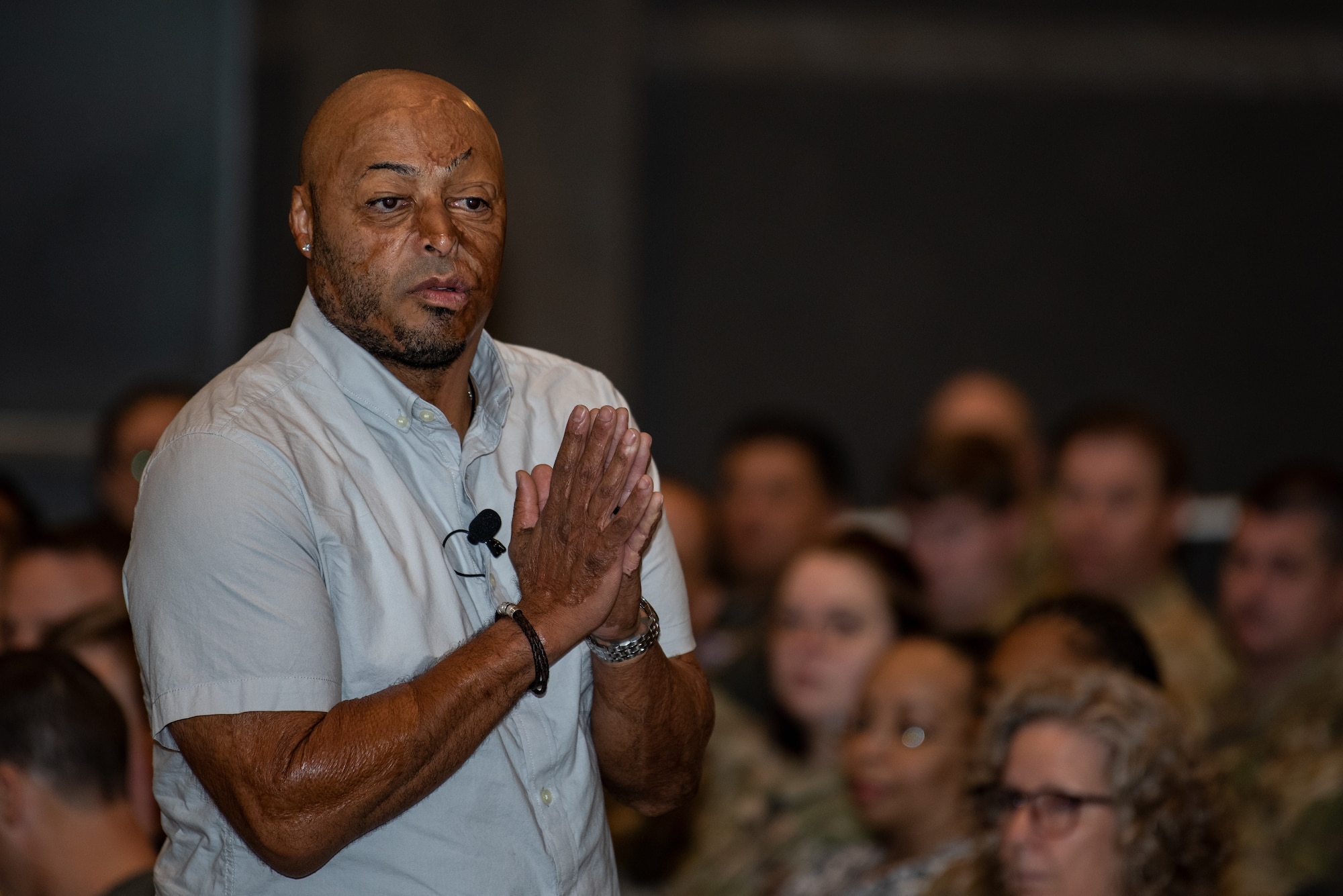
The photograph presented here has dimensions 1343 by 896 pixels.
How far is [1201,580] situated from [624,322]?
2494mm

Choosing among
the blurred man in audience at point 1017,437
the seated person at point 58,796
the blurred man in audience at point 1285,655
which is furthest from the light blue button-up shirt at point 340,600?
the blurred man in audience at point 1017,437

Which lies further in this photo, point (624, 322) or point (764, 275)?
point (764, 275)

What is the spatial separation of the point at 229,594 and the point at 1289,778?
7.32 feet

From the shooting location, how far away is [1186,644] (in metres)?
3.37

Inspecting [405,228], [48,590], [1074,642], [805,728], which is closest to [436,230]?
[405,228]

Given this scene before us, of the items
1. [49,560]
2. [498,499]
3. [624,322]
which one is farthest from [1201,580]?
[498,499]

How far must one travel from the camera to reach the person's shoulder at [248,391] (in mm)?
1334

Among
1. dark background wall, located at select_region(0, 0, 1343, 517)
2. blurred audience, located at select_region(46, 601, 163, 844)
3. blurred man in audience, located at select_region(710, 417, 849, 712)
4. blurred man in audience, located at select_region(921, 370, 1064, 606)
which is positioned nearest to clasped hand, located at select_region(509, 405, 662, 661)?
blurred audience, located at select_region(46, 601, 163, 844)

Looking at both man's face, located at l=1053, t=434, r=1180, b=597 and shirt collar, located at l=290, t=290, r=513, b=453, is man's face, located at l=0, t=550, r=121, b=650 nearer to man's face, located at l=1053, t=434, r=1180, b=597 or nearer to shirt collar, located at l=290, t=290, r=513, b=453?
shirt collar, located at l=290, t=290, r=513, b=453

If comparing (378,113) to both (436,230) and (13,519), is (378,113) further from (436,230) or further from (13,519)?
(13,519)

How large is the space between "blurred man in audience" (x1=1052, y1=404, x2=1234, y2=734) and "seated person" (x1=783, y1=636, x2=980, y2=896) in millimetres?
810

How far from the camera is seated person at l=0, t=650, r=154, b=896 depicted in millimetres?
2088

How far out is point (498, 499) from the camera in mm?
1515

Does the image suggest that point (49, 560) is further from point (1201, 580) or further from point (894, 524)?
point (1201, 580)
